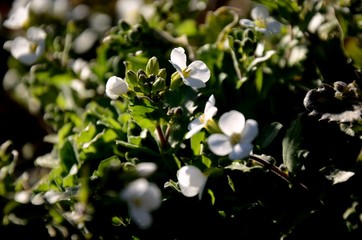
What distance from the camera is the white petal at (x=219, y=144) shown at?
3.20 feet

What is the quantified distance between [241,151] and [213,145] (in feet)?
0.21

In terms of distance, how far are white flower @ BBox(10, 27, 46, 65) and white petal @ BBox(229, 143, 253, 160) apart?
86 centimetres

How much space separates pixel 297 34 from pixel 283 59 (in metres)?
0.10

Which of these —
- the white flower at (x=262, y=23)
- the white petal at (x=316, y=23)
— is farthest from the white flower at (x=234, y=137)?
the white petal at (x=316, y=23)

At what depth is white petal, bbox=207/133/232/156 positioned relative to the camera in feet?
3.20

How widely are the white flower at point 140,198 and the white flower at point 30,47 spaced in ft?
2.71

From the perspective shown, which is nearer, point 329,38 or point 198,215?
point 198,215

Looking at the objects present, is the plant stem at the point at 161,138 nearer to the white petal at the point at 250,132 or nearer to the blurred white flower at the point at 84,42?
the white petal at the point at 250,132

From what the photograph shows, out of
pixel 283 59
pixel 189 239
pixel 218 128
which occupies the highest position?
pixel 218 128

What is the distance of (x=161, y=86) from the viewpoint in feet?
3.57

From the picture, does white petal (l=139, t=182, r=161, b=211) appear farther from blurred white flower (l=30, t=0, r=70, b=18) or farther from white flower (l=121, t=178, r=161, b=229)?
blurred white flower (l=30, t=0, r=70, b=18)

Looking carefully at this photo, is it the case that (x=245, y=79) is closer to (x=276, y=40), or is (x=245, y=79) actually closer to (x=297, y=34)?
(x=297, y=34)

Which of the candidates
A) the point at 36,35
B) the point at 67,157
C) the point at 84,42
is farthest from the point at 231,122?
the point at 84,42

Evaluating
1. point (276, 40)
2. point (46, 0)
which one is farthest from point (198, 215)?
point (46, 0)
